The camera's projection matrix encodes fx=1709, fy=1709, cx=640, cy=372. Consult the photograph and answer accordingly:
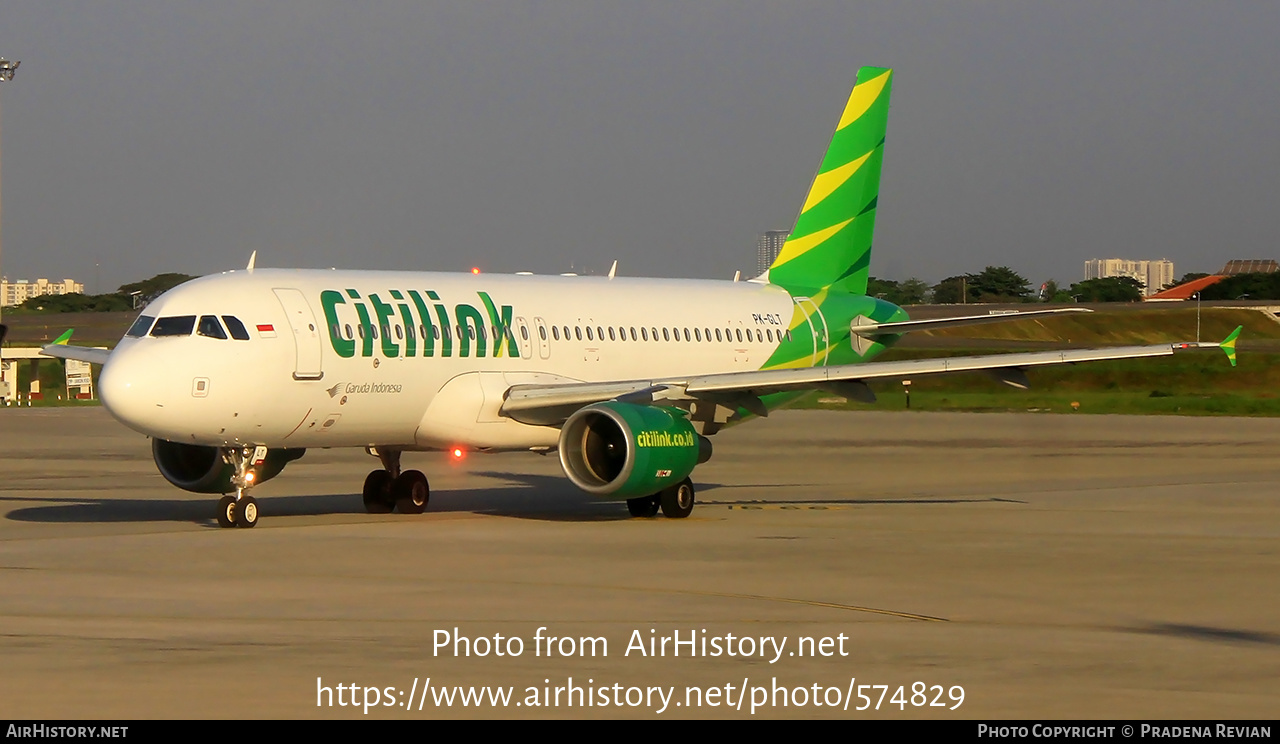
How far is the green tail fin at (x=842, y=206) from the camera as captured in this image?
32438 millimetres

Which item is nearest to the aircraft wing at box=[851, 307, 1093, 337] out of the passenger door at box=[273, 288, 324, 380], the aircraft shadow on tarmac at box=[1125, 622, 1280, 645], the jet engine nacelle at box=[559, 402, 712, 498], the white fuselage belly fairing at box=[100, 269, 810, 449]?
the white fuselage belly fairing at box=[100, 269, 810, 449]

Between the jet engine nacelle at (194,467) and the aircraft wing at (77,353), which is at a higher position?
the aircraft wing at (77,353)

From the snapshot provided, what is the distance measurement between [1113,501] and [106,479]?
1857 centimetres

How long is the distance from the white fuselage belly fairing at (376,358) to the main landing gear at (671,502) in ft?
6.24

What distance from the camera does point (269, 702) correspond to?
10.2 metres

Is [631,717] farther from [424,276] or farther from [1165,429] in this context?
[1165,429]

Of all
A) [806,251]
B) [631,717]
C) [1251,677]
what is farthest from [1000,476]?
[631,717]

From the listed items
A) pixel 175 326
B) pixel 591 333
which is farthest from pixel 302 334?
pixel 591 333

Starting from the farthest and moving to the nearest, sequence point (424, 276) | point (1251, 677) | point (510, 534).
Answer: point (424, 276), point (510, 534), point (1251, 677)

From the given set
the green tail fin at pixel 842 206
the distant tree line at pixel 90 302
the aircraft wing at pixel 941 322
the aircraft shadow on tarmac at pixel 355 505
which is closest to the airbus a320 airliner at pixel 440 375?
the aircraft wing at pixel 941 322

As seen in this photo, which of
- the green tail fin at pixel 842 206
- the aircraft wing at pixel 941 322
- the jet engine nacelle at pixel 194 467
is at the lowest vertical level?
the jet engine nacelle at pixel 194 467

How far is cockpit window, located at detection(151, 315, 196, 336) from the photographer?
21953mm

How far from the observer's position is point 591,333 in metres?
27.4

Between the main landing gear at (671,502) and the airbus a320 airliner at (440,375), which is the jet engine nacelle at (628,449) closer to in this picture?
the airbus a320 airliner at (440,375)
